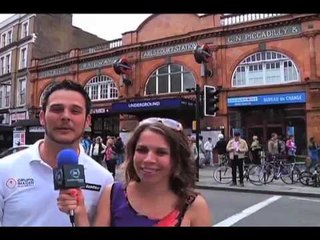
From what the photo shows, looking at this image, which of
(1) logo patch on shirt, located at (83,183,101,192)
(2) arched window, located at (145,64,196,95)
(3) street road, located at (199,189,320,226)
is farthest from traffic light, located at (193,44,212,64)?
(1) logo patch on shirt, located at (83,183,101,192)

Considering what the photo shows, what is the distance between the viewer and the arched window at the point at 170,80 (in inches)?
962

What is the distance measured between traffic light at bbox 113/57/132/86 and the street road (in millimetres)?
16031

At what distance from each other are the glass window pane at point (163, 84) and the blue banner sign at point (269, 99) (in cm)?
504

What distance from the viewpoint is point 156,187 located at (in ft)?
6.65

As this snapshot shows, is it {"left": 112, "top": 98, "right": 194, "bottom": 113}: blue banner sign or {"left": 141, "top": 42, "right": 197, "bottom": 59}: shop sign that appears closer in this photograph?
{"left": 112, "top": 98, "right": 194, "bottom": 113}: blue banner sign

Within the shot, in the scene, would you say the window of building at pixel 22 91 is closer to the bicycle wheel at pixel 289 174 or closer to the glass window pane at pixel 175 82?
the glass window pane at pixel 175 82

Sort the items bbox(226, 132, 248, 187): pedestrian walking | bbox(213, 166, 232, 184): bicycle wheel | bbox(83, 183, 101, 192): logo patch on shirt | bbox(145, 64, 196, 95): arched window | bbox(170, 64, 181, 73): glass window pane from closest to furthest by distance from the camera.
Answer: bbox(83, 183, 101, 192): logo patch on shirt → bbox(226, 132, 248, 187): pedestrian walking → bbox(213, 166, 232, 184): bicycle wheel → bbox(145, 64, 196, 95): arched window → bbox(170, 64, 181, 73): glass window pane

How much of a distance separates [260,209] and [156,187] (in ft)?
23.1

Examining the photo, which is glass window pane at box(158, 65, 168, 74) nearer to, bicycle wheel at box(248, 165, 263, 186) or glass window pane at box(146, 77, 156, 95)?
glass window pane at box(146, 77, 156, 95)

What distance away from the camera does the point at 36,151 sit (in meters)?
2.08

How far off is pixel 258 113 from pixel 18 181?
810 inches

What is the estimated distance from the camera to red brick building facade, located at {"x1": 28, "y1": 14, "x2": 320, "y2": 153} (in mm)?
19906

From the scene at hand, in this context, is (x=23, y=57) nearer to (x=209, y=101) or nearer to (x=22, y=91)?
(x=22, y=91)

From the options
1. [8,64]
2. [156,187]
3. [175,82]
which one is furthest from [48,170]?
[8,64]
